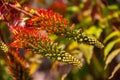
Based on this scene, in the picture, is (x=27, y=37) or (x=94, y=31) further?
(x=94, y=31)

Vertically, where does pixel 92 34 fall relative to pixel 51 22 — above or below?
below

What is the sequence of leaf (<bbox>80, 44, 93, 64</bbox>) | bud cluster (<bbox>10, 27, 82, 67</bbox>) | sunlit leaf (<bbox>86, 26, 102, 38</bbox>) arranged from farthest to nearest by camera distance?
sunlit leaf (<bbox>86, 26, 102, 38</bbox>) → leaf (<bbox>80, 44, 93, 64</bbox>) → bud cluster (<bbox>10, 27, 82, 67</bbox>)

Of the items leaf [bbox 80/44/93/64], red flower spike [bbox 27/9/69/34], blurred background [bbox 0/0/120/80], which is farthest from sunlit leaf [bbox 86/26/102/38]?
red flower spike [bbox 27/9/69/34]

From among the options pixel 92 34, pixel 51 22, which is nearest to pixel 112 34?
pixel 92 34

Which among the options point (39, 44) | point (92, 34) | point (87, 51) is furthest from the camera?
point (92, 34)

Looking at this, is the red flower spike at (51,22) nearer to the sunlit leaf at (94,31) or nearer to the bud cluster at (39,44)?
the bud cluster at (39,44)

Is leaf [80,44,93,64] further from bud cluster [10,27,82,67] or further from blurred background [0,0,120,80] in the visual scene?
bud cluster [10,27,82,67]

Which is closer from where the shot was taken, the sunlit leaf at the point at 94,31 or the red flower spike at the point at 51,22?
the red flower spike at the point at 51,22

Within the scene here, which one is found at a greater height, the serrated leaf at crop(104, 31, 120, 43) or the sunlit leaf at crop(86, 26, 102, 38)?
the sunlit leaf at crop(86, 26, 102, 38)

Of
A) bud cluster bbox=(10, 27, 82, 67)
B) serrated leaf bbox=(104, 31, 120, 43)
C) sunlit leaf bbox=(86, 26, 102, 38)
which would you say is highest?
bud cluster bbox=(10, 27, 82, 67)

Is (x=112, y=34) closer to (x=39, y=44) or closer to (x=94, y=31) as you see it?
(x=94, y=31)

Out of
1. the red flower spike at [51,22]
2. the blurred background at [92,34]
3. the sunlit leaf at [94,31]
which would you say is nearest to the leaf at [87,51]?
the blurred background at [92,34]

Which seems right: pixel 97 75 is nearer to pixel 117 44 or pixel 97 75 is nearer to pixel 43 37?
pixel 117 44
